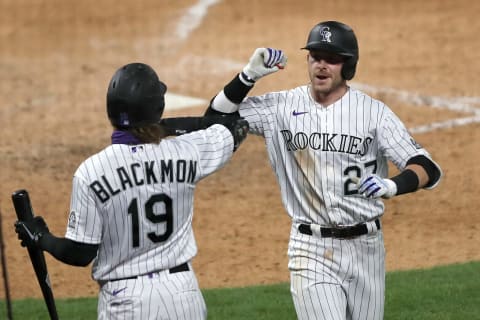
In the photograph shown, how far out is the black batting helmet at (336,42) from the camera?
636 centimetres

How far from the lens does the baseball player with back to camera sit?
6285mm

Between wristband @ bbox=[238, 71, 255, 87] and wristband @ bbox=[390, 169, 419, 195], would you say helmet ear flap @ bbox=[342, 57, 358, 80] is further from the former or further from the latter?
wristband @ bbox=[390, 169, 419, 195]

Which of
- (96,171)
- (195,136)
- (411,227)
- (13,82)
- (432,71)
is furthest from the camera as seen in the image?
(13,82)

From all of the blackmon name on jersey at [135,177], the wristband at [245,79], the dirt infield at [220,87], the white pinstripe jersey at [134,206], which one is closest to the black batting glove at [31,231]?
the white pinstripe jersey at [134,206]

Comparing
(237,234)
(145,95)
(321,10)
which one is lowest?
(237,234)

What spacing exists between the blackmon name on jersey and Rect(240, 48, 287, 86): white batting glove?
1.13 m

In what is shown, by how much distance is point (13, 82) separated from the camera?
15758mm

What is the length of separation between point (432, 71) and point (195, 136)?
9.54 m

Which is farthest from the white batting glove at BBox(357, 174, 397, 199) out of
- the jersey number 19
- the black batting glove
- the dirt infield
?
the dirt infield

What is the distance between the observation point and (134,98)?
17.4 ft

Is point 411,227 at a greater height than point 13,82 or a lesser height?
lesser

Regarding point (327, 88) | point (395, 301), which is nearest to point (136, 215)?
point (327, 88)

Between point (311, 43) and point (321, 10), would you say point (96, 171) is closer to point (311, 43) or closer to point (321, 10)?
point (311, 43)

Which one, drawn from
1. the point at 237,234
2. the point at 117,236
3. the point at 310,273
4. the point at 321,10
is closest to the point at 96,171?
the point at 117,236
